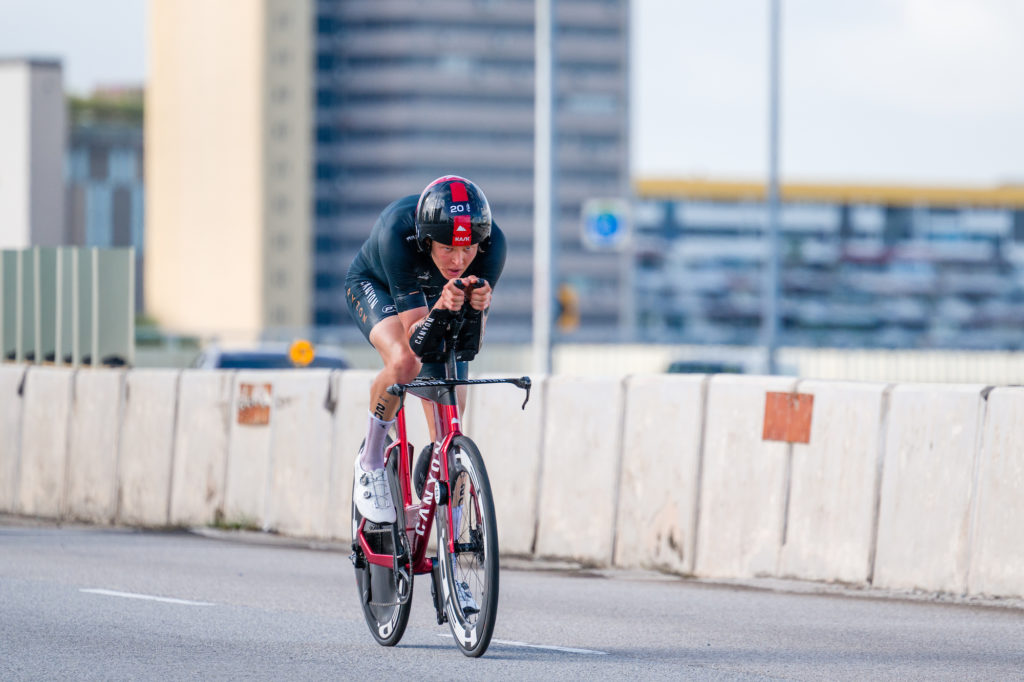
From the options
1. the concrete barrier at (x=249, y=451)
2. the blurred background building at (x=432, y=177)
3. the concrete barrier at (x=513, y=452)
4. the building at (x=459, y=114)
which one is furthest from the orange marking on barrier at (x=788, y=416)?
→ the building at (x=459, y=114)

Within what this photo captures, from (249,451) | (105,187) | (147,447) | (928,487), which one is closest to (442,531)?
(928,487)

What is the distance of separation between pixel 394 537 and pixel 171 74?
136 meters

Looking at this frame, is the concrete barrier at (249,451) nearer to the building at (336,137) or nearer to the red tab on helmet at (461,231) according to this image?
the red tab on helmet at (461,231)

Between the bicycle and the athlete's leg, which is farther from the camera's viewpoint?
the athlete's leg

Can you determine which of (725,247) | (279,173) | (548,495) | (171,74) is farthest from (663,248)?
(548,495)

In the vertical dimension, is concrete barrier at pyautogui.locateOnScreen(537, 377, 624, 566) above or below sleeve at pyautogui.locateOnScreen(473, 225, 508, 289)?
below

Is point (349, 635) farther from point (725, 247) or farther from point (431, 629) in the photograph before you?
point (725, 247)

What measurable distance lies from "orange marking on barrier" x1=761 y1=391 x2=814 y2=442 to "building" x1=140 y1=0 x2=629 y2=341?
412 ft

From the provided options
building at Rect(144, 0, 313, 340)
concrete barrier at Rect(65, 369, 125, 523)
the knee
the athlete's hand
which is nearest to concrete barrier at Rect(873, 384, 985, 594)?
the knee

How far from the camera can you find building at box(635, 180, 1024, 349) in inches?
6029

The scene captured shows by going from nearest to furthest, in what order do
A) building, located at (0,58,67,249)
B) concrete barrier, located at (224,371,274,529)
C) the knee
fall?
the knee < concrete barrier, located at (224,371,274,529) < building, located at (0,58,67,249)

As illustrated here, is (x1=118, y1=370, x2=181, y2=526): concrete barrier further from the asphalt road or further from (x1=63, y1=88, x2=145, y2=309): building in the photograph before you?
(x1=63, y1=88, x2=145, y2=309): building

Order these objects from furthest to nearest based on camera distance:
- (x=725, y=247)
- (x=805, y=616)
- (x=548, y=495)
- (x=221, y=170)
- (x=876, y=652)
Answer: (x=725, y=247), (x=221, y=170), (x=548, y=495), (x=805, y=616), (x=876, y=652)

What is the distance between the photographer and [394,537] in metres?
6.86
